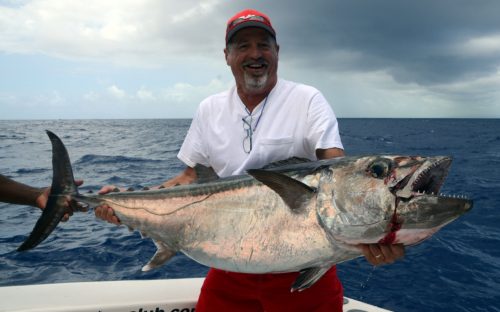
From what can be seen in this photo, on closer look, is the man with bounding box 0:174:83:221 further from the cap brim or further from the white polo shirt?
the cap brim

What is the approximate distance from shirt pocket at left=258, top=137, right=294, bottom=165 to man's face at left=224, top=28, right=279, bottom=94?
420 mm

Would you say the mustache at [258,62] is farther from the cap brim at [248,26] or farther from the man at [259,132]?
the cap brim at [248,26]

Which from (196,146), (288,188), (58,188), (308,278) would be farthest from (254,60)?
(58,188)

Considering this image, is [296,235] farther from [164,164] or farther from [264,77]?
[164,164]

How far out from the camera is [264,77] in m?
2.78

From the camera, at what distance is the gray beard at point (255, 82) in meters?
2.79

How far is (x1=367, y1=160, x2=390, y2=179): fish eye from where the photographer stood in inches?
75.7

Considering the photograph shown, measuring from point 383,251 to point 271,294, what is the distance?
92cm

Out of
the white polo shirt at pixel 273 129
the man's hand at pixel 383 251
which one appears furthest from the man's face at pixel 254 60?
the man's hand at pixel 383 251

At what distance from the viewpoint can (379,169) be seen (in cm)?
194

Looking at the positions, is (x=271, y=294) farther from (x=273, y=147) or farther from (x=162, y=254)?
(x=273, y=147)

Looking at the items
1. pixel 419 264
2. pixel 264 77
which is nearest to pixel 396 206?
pixel 264 77

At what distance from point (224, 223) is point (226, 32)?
155 centimetres

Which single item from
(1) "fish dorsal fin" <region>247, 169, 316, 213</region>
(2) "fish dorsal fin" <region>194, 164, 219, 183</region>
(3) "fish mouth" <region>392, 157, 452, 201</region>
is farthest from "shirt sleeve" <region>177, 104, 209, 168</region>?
(3) "fish mouth" <region>392, 157, 452, 201</region>
